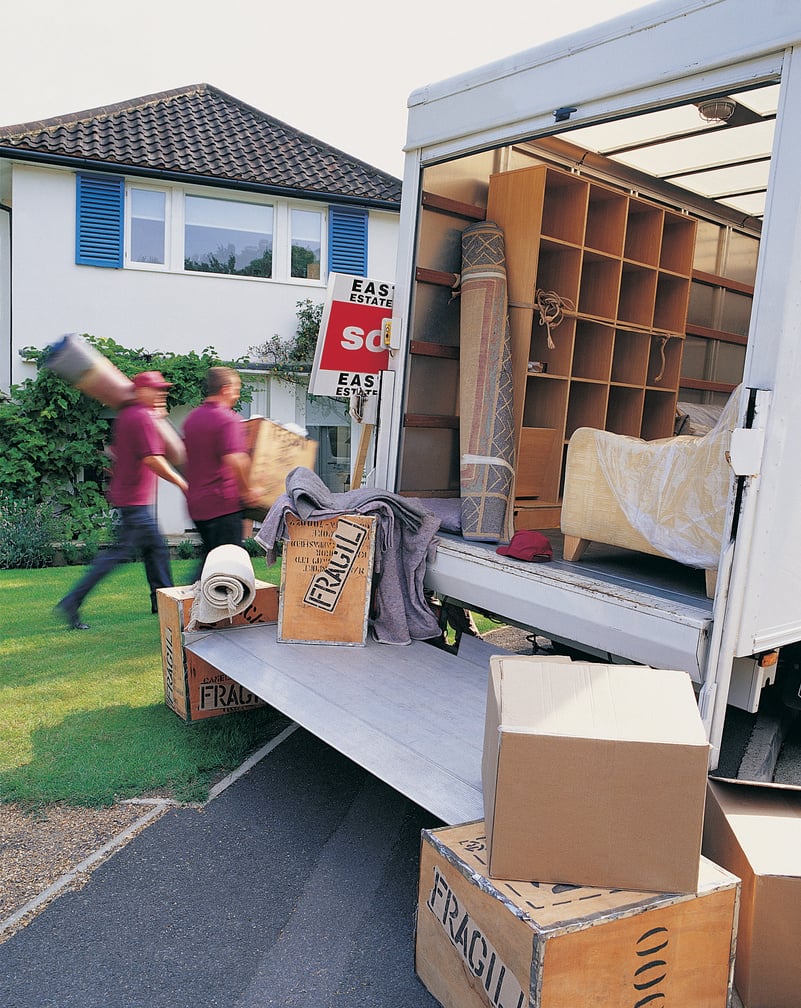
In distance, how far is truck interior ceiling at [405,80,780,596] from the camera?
4781 mm

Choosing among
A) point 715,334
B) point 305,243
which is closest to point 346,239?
point 305,243

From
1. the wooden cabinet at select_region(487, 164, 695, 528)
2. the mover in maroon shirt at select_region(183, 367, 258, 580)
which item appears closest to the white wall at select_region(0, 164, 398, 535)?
the mover in maroon shirt at select_region(183, 367, 258, 580)

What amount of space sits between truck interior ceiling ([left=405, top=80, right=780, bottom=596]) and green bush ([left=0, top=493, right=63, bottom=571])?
21.4 ft

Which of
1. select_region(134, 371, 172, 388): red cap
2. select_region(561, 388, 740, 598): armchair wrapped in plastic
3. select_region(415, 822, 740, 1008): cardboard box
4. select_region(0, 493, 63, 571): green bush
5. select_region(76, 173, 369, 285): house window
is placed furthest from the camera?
select_region(76, 173, 369, 285): house window

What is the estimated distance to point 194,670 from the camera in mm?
4289

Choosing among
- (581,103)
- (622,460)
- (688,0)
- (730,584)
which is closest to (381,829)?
(730,584)

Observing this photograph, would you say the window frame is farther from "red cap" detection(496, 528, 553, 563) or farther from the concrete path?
the concrete path

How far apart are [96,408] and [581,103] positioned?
381 inches

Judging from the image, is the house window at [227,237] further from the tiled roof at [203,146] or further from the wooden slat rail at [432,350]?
the wooden slat rail at [432,350]

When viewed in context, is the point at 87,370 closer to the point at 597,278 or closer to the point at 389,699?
the point at 597,278

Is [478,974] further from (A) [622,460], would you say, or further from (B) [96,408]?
(B) [96,408]

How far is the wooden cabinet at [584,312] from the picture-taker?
507 cm

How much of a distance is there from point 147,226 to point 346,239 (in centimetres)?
306

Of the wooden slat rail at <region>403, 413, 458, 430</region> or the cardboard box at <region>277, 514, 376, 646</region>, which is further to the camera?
the wooden slat rail at <region>403, 413, 458, 430</region>
